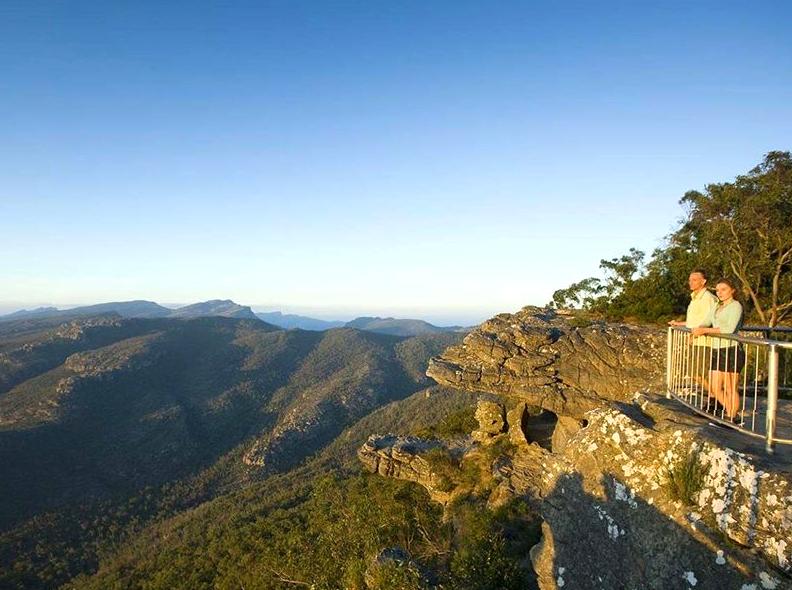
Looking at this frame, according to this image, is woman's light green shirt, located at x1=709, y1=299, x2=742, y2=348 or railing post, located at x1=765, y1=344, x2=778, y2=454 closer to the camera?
railing post, located at x1=765, y1=344, x2=778, y2=454

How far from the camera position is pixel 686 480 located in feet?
15.9

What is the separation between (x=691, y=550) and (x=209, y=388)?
17629 cm

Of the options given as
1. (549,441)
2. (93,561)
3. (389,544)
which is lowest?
(93,561)

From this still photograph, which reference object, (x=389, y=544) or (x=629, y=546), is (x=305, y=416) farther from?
(x=629, y=546)

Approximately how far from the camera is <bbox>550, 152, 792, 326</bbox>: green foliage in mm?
22156

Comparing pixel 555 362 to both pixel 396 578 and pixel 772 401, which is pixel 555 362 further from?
pixel 772 401

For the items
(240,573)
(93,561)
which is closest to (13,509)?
(93,561)

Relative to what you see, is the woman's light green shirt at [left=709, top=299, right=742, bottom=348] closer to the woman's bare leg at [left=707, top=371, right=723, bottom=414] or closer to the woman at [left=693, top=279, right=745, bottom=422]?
the woman at [left=693, top=279, right=745, bottom=422]

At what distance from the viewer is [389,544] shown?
23.2 meters

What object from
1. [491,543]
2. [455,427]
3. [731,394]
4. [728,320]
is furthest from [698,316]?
[455,427]

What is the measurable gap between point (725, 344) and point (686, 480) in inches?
130

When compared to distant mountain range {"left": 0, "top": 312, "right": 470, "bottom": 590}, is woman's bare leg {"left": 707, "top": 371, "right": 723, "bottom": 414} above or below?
above

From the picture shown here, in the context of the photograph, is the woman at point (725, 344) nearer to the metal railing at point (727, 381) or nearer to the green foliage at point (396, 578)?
the metal railing at point (727, 381)

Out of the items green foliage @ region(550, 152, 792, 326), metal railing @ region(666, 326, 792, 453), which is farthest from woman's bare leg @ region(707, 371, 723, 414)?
green foliage @ region(550, 152, 792, 326)
